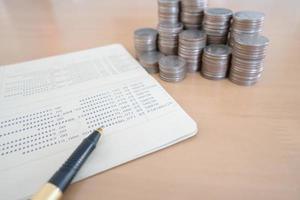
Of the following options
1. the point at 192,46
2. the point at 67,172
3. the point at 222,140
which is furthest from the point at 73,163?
the point at 192,46

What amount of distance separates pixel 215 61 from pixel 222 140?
185 millimetres

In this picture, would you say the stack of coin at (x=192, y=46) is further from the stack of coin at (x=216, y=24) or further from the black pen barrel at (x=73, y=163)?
the black pen barrel at (x=73, y=163)

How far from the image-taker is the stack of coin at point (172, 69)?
1.62ft

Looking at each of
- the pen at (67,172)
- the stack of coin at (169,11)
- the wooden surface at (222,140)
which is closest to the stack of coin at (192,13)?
the stack of coin at (169,11)

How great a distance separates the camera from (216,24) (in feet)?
1.60

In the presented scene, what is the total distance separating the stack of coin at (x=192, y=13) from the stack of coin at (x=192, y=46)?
22 mm

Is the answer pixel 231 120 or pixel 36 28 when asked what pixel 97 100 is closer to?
pixel 231 120

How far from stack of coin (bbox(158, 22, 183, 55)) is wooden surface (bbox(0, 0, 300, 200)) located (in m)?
0.08

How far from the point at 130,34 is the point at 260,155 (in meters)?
0.54

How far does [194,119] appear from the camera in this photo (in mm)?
397

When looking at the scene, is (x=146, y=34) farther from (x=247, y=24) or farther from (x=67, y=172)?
(x=67, y=172)

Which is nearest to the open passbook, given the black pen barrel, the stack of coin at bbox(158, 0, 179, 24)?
the black pen barrel

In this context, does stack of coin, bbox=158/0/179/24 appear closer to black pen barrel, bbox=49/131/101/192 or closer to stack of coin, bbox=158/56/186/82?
stack of coin, bbox=158/56/186/82

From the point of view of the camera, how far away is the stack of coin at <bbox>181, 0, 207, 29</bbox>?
1.66 ft
